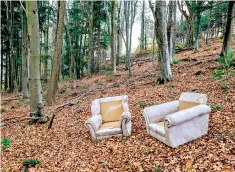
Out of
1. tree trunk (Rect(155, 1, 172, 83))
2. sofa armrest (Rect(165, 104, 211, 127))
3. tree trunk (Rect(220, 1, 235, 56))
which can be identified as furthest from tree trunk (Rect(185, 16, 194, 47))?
sofa armrest (Rect(165, 104, 211, 127))

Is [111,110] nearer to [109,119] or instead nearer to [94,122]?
[109,119]

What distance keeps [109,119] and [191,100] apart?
2427 millimetres

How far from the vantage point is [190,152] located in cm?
426

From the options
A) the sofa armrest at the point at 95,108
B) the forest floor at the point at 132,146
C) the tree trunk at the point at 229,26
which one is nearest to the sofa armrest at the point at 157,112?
the forest floor at the point at 132,146

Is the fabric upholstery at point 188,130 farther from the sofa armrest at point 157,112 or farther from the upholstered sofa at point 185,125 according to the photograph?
the sofa armrest at point 157,112

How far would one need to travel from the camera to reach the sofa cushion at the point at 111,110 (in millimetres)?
6422

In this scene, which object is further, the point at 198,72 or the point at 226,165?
the point at 198,72

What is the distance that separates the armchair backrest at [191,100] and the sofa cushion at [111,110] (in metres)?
1.78

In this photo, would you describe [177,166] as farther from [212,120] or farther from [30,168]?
[30,168]

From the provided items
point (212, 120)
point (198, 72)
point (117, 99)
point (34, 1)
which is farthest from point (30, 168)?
point (198, 72)

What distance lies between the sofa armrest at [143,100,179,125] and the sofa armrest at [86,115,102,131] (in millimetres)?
1355

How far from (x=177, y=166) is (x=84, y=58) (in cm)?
2330

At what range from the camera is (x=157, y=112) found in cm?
552

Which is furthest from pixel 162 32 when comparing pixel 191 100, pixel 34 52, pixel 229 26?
pixel 34 52
